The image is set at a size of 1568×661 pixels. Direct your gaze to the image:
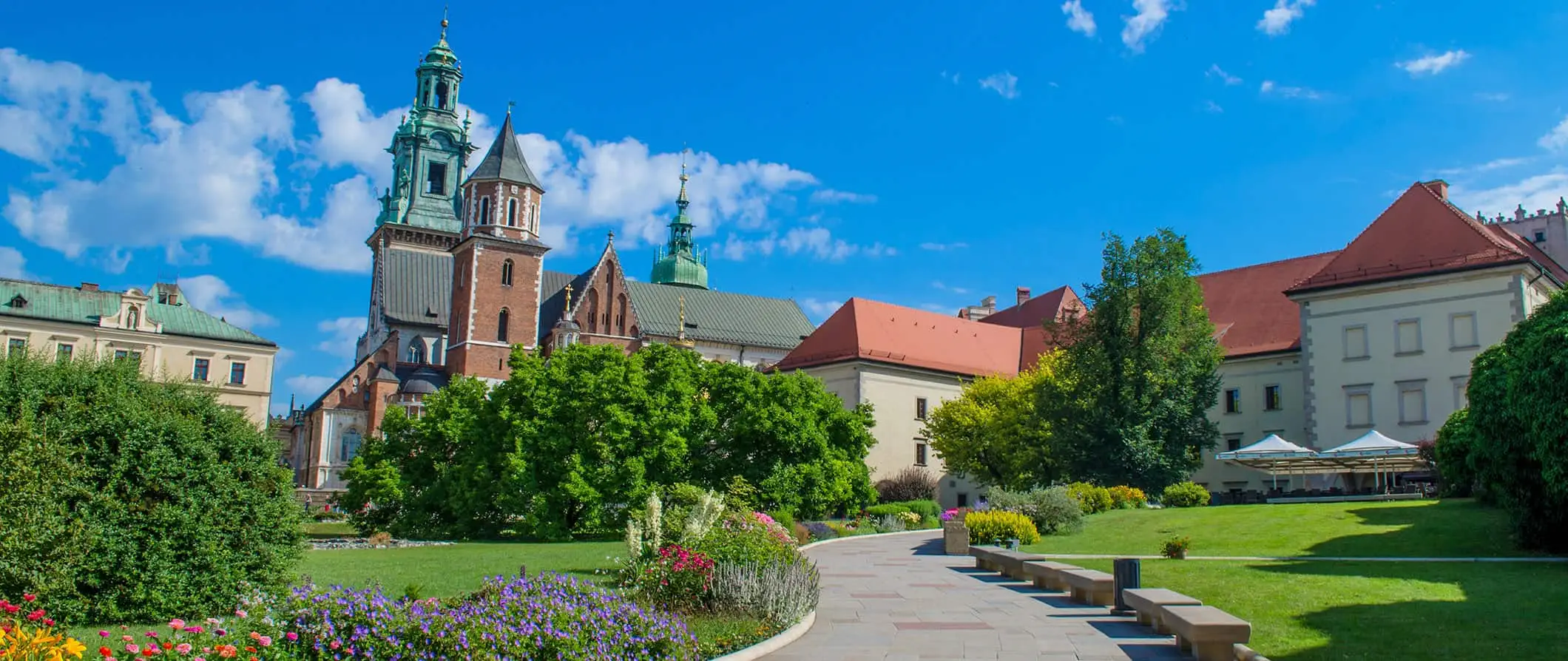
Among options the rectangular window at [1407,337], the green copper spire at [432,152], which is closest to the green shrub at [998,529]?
the rectangular window at [1407,337]

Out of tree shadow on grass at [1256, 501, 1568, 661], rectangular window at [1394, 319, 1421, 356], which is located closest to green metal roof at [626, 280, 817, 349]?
rectangular window at [1394, 319, 1421, 356]

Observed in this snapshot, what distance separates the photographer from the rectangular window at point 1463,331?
41625 mm

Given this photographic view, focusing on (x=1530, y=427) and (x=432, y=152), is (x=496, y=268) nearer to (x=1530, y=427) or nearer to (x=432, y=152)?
(x=432, y=152)

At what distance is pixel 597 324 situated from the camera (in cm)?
8588

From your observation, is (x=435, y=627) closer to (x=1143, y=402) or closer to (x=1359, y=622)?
(x=1359, y=622)

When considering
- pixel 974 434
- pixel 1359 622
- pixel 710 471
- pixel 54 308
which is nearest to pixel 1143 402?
pixel 974 434

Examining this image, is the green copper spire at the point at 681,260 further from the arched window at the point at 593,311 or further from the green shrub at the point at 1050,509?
the green shrub at the point at 1050,509

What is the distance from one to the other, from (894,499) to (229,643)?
145 ft

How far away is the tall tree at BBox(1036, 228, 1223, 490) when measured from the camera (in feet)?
135

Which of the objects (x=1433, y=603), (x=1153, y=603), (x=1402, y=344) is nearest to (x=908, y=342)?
(x=1402, y=344)

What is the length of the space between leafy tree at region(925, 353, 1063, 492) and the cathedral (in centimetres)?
1823

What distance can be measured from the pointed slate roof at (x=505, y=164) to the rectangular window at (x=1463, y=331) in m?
55.0

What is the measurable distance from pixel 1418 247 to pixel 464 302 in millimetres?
54741

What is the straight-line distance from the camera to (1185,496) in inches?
1399
